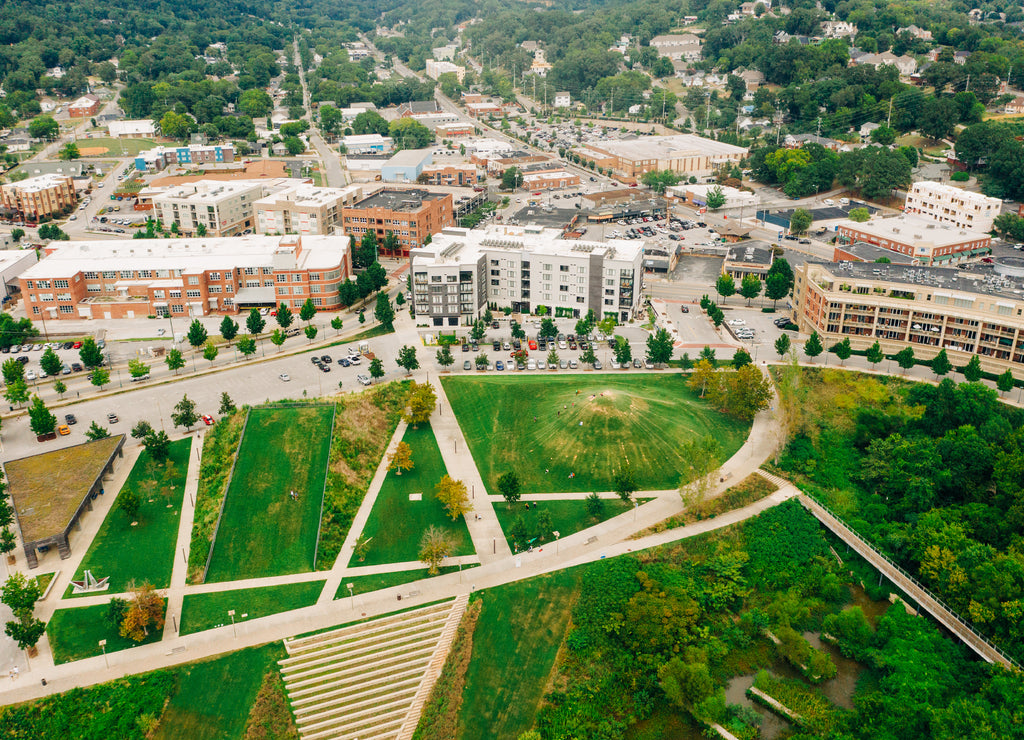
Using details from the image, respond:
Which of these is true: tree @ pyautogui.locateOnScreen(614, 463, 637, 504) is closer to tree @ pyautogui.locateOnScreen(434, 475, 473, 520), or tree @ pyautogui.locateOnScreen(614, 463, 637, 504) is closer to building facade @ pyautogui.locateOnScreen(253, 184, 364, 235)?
tree @ pyautogui.locateOnScreen(434, 475, 473, 520)

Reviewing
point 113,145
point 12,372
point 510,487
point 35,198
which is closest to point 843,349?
point 510,487

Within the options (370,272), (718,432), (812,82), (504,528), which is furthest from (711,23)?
(504,528)

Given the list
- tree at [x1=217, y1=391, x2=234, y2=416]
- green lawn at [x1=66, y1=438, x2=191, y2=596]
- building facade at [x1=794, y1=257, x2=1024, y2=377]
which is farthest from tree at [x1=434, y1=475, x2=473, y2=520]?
building facade at [x1=794, y1=257, x2=1024, y2=377]

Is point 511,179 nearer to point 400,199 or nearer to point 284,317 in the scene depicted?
point 400,199

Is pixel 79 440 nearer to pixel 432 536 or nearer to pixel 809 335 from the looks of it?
pixel 432 536

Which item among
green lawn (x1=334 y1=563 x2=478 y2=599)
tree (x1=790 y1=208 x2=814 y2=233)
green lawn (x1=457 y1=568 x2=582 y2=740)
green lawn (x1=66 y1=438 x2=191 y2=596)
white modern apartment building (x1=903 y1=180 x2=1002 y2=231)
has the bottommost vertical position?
green lawn (x1=457 y1=568 x2=582 y2=740)
